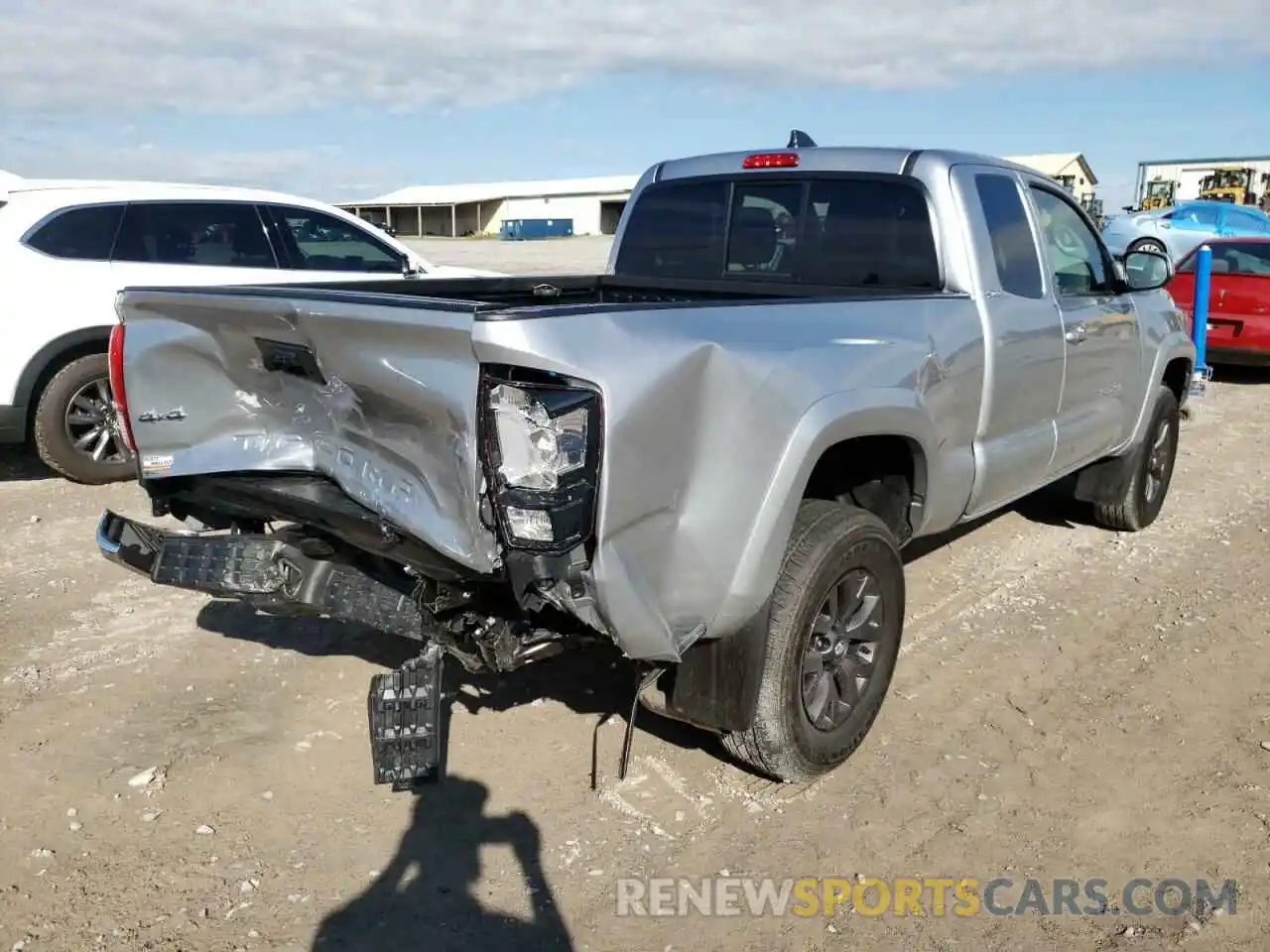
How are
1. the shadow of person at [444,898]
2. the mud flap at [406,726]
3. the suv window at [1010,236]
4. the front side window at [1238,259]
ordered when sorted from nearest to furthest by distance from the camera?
the shadow of person at [444,898], the mud flap at [406,726], the suv window at [1010,236], the front side window at [1238,259]

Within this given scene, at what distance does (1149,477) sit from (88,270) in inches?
262

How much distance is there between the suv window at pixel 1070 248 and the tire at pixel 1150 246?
1.16 feet

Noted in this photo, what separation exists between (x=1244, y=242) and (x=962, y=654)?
31.1ft

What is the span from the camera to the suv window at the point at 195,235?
7.10 meters

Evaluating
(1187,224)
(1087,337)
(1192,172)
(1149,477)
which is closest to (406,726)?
(1087,337)

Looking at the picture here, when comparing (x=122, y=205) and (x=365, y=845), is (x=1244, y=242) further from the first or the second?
(x=365, y=845)

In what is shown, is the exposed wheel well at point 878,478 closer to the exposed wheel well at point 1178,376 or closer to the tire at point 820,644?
the tire at point 820,644

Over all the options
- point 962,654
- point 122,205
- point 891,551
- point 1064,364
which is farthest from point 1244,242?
point 122,205

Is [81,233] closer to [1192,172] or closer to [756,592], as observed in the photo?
[756,592]

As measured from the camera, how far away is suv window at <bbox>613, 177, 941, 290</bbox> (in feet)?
13.4

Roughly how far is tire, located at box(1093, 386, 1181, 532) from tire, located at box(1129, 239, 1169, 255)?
0.80m

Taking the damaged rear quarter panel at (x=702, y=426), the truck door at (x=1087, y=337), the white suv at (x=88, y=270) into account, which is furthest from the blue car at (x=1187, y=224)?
the damaged rear quarter panel at (x=702, y=426)

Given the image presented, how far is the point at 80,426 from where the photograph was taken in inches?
275

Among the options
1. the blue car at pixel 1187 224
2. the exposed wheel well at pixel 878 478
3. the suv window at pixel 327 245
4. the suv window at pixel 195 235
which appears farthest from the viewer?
the blue car at pixel 1187 224
